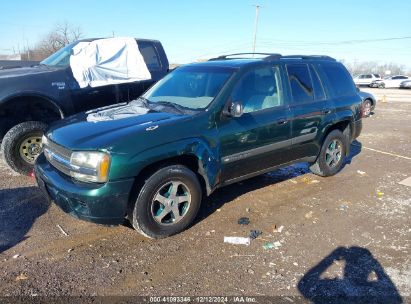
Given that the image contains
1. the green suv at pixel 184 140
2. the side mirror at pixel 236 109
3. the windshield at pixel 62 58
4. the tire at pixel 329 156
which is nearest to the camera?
the green suv at pixel 184 140

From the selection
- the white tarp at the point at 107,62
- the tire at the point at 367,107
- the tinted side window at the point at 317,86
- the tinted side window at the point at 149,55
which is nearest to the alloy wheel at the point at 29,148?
the white tarp at the point at 107,62

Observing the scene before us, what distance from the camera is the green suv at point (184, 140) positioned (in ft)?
11.5

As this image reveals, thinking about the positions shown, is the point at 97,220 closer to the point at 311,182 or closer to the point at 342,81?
the point at 311,182

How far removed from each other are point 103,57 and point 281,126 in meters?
3.70

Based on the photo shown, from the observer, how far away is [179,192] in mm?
4051

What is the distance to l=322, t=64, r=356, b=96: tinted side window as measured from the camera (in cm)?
579

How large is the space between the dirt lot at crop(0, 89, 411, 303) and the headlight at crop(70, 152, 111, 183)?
0.81m

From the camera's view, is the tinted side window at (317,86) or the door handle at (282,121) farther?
the tinted side window at (317,86)

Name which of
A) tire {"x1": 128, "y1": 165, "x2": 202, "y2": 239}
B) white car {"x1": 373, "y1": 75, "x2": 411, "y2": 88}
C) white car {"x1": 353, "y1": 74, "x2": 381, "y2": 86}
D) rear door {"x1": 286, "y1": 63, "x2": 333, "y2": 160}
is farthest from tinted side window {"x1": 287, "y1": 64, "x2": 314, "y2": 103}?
white car {"x1": 353, "y1": 74, "x2": 381, "y2": 86}

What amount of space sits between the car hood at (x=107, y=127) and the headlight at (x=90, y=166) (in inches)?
2.7

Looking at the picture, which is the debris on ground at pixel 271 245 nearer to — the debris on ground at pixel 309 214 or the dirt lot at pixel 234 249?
the dirt lot at pixel 234 249

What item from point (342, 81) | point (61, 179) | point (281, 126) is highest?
point (342, 81)

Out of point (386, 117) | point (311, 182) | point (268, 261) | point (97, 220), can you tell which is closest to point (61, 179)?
point (97, 220)

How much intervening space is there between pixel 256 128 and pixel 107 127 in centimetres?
175
